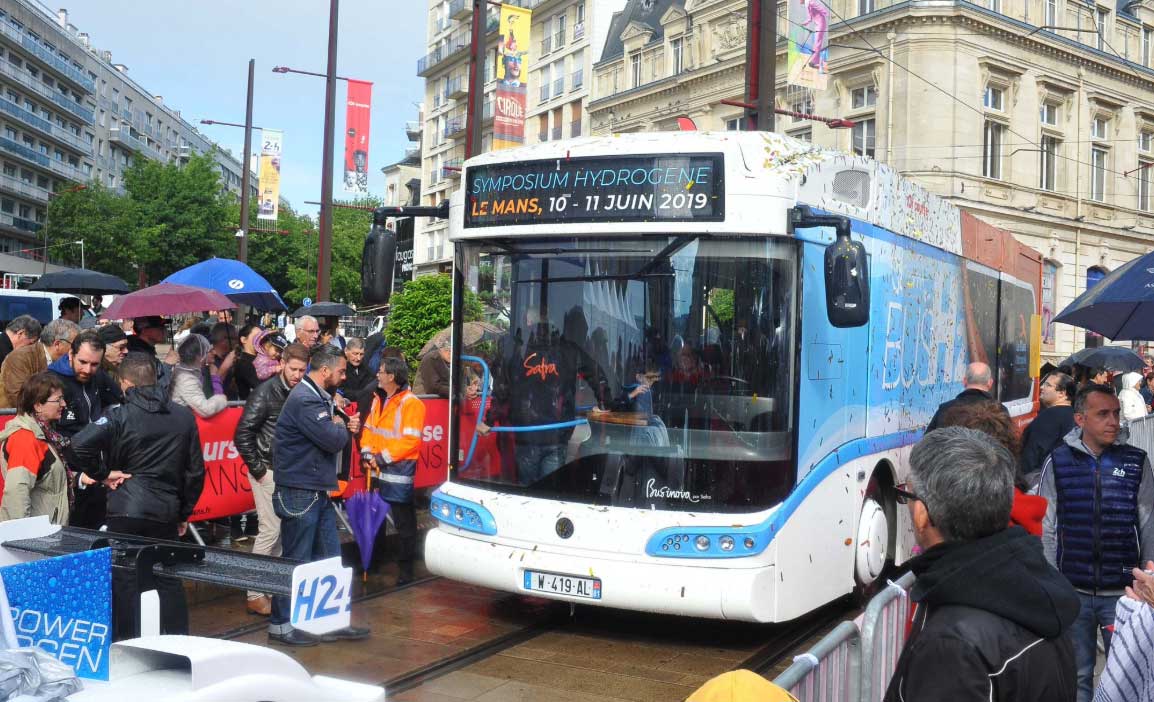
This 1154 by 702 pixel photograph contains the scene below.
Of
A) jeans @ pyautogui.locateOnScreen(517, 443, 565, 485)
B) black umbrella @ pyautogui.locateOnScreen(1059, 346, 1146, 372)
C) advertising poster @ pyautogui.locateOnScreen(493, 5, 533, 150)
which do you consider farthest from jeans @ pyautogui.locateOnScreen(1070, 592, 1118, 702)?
advertising poster @ pyautogui.locateOnScreen(493, 5, 533, 150)

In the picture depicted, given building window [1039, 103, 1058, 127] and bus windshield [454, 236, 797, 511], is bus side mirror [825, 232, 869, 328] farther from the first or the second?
building window [1039, 103, 1058, 127]

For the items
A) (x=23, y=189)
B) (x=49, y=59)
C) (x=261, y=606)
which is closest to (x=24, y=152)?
(x=23, y=189)

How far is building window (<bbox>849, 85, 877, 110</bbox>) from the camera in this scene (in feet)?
112

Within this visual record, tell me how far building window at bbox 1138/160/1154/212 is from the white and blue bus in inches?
1448

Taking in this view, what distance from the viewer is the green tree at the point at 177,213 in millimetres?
51125

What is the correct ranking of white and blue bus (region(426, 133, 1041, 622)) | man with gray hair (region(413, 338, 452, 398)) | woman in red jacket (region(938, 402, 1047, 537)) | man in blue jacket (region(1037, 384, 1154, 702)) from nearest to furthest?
1. woman in red jacket (region(938, 402, 1047, 537))
2. man in blue jacket (region(1037, 384, 1154, 702))
3. white and blue bus (region(426, 133, 1041, 622))
4. man with gray hair (region(413, 338, 452, 398))

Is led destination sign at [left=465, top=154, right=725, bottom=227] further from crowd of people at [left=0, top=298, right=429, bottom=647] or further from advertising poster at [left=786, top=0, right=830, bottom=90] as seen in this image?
advertising poster at [left=786, top=0, right=830, bottom=90]

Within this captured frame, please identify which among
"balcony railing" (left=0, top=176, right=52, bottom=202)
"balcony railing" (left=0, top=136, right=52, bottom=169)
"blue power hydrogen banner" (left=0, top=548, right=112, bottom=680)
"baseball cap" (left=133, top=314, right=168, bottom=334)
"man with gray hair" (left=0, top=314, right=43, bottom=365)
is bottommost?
"blue power hydrogen banner" (left=0, top=548, right=112, bottom=680)

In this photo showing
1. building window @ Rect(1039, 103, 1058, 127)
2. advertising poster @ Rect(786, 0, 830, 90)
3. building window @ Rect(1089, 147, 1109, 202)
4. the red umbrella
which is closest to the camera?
the red umbrella

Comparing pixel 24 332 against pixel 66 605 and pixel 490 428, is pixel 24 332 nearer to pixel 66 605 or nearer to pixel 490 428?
pixel 490 428

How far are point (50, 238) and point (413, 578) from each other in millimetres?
67197

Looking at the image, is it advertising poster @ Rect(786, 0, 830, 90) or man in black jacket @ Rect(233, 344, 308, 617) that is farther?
advertising poster @ Rect(786, 0, 830, 90)

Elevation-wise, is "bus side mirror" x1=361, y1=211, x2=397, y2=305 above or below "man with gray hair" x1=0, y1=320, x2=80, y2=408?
above

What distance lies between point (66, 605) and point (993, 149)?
116 ft
